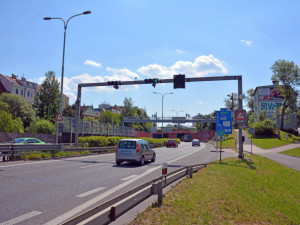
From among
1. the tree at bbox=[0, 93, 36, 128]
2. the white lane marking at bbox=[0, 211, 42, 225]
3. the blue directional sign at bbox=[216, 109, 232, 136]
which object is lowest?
the white lane marking at bbox=[0, 211, 42, 225]

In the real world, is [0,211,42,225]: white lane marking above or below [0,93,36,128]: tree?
below

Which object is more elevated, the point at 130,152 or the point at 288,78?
the point at 288,78

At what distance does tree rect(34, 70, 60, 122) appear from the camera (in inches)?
2687

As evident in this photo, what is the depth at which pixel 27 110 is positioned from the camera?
54.6 meters

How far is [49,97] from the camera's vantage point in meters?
68.6

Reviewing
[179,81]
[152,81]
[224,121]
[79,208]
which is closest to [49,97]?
[152,81]

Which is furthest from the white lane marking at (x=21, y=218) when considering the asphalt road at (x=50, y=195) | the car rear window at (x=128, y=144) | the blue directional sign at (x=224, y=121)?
the blue directional sign at (x=224, y=121)

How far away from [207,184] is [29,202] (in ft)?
17.4

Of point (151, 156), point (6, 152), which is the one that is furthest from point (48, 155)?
point (151, 156)

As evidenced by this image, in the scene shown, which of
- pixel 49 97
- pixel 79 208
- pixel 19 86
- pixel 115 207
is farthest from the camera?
pixel 19 86

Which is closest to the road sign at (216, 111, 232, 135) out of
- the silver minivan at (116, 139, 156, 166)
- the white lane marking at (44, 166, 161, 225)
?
the silver minivan at (116, 139, 156, 166)

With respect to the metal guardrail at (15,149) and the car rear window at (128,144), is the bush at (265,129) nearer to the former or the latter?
the car rear window at (128,144)

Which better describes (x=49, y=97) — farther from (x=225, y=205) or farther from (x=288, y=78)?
(x=225, y=205)

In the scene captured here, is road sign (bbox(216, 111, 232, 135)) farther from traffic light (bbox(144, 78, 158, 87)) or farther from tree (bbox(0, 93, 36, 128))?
tree (bbox(0, 93, 36, 128))
